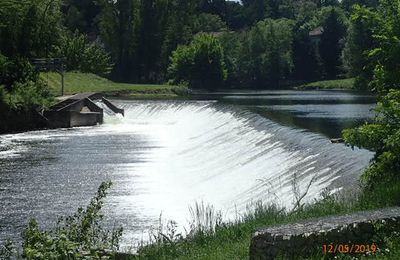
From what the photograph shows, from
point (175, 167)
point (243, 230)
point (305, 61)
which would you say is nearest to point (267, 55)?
point (305, 61)

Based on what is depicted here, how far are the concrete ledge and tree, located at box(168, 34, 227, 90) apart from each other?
75.5 m

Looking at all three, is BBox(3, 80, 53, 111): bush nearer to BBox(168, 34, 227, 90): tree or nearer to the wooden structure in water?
the wooden structure in water

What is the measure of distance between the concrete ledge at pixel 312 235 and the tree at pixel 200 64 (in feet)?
248

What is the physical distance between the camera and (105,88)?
2457 inches

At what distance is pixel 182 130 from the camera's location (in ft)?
117

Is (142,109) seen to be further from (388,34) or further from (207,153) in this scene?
(388,34)

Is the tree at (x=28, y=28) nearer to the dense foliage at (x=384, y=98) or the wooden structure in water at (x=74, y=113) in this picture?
the wooden structure in water at (x=74, y=113)

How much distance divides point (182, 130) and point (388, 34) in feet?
82.5

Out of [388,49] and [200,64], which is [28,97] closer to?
[388,49]

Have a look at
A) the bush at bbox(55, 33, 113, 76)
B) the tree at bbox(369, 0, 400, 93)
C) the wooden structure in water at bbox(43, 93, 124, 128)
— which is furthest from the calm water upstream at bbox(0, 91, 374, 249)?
the bush at bbox(55, 33, 113, 76)

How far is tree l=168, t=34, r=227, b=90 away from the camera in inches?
3290

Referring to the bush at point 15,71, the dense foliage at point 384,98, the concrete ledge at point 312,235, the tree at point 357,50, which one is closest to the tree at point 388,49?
the dense foliage at point 384,98

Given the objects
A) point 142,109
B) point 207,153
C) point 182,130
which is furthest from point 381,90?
point 142,109

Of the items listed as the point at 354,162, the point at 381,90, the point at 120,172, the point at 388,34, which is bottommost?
the point at 120,172
